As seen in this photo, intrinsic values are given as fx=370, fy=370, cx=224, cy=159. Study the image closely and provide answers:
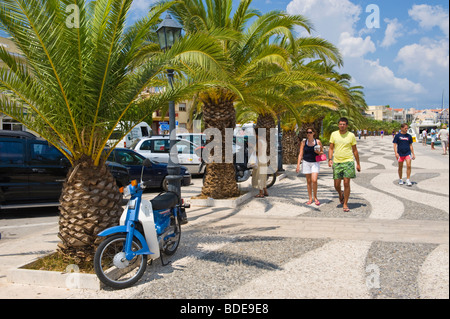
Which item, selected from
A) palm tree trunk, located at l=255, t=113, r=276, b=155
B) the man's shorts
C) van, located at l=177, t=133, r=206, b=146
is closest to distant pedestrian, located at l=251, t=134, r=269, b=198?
the man's shorts

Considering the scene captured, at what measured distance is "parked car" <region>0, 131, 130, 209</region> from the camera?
785cm

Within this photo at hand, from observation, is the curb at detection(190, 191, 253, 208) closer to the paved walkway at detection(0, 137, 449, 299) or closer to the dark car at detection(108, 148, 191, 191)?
the paved walkway at detection(0, 137, 449, 299)

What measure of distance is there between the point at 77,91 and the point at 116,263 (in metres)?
2.13

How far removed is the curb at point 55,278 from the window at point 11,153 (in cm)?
427

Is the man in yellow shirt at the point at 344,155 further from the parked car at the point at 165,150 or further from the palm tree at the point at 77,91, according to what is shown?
the parked car at the point at 165,150

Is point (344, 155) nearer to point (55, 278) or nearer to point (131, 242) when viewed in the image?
point (131, 242)

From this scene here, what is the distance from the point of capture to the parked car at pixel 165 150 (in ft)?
45.1

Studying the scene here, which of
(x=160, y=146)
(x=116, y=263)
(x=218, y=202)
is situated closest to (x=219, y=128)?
(x=218, y=202)

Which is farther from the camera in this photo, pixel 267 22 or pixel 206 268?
pixel 267 22

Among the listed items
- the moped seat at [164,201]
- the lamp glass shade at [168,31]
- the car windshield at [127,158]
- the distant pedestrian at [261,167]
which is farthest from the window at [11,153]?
the distant pedestrian at [261,167]
